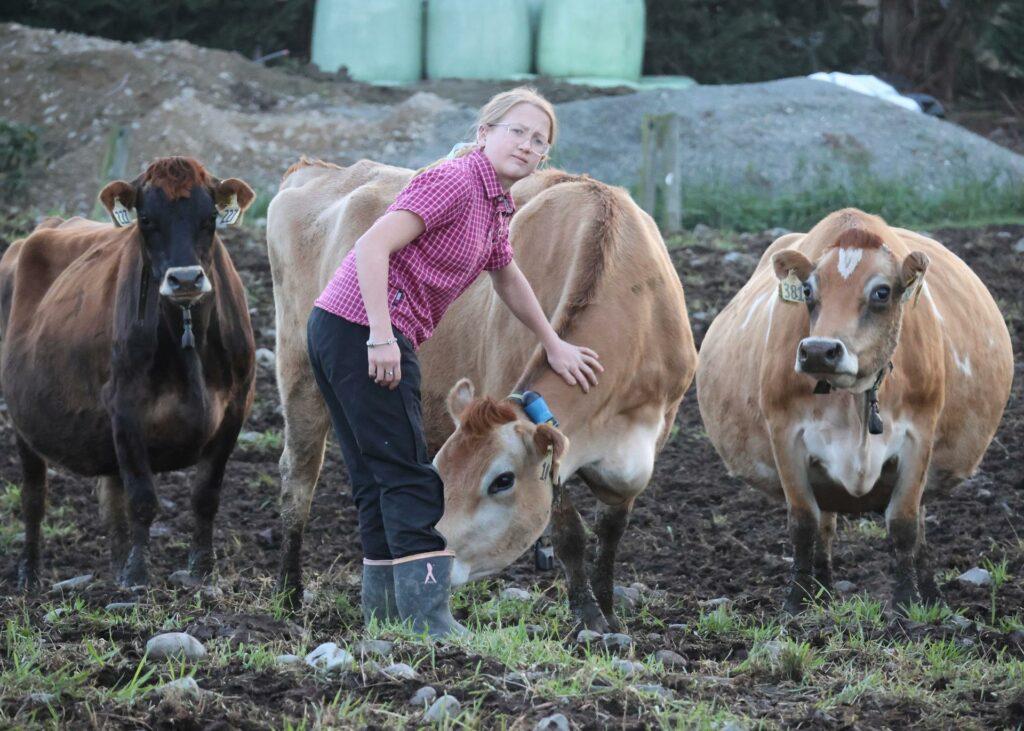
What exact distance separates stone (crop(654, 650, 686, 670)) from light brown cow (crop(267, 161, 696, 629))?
635 millimetres

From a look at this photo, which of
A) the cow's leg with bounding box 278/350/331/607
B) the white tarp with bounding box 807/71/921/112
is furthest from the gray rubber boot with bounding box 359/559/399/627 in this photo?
the white tarp with bounding box 807/71/921/112

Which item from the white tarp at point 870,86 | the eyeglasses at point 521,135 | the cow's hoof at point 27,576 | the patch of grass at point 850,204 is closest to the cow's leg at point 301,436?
the cow's hoof at point 27,576

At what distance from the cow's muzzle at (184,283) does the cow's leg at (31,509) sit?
1.62 metres

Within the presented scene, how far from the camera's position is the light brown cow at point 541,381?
5.05 m

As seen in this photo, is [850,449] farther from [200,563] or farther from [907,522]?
[200,563]

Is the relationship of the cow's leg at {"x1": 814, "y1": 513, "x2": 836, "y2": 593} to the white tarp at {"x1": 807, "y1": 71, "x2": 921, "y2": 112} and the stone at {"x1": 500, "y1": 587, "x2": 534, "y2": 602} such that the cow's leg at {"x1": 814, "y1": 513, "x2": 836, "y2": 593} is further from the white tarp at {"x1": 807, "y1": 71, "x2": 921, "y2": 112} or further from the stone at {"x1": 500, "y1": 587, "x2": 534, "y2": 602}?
the white tarp at {"x1": 807, "y1": 71, "x2": 921, "y2": 112}

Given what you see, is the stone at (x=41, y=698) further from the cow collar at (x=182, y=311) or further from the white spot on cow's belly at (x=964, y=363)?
the white spot on cow's belly at (x=964, y=363)

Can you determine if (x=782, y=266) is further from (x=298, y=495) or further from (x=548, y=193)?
(x=298, y=495)

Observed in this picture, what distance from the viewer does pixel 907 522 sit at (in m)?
6.09

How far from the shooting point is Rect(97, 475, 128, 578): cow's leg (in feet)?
23.8

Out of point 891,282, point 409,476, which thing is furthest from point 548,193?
point 409,476

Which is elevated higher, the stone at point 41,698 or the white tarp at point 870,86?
the white tarp at point 870,86

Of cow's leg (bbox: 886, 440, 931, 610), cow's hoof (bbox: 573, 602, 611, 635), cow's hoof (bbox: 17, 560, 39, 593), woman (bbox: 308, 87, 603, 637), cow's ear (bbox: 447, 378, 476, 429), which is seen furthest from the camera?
cow's hoof (bbox: 17, 560, 39, 593)

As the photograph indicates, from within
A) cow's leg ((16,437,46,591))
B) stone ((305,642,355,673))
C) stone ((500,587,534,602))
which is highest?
stone ((305,642,355,673))
